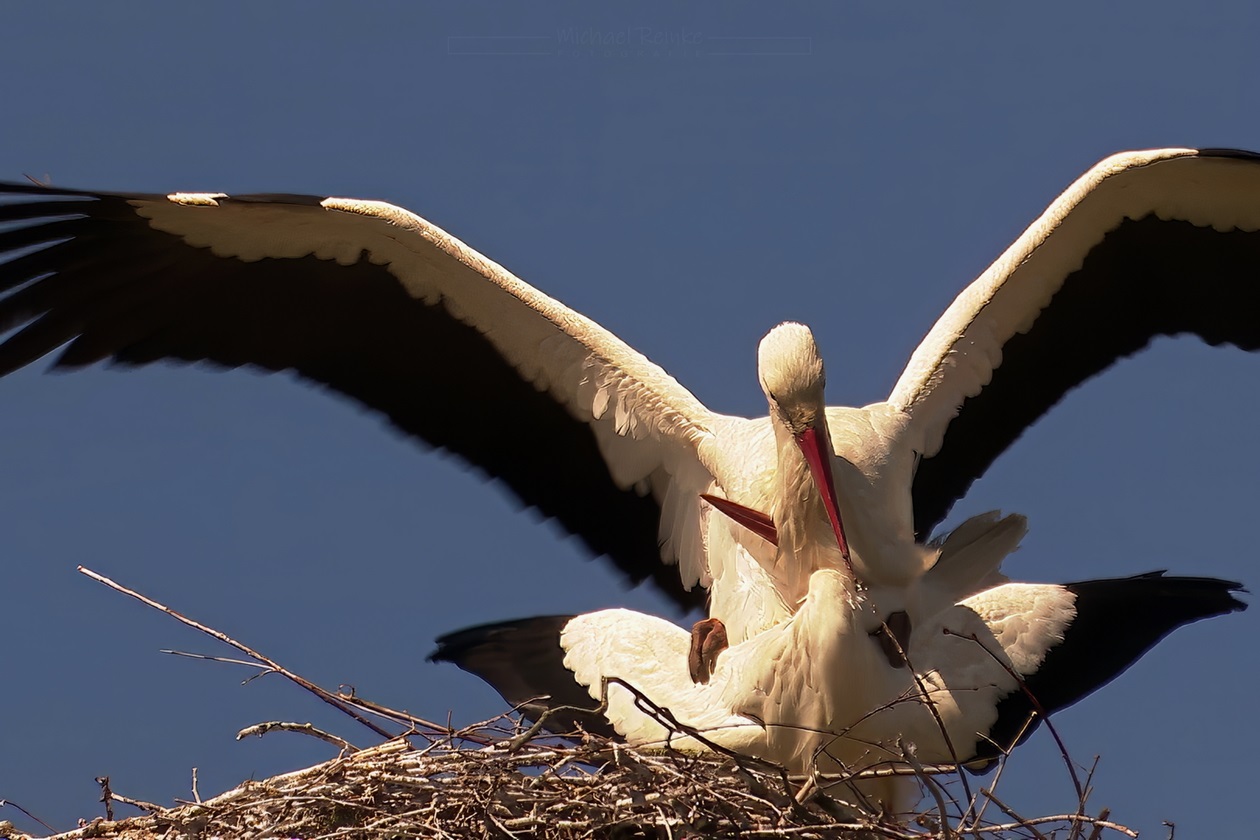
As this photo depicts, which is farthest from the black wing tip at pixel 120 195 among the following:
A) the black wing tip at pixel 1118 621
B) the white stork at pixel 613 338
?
the black wing tip at pixel 1118 621

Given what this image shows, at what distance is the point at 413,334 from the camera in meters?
6.79

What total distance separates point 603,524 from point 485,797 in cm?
227

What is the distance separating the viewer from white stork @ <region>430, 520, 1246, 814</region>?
17.9ft

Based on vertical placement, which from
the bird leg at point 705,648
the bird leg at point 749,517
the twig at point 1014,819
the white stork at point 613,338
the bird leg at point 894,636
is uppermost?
the white stork at point 613,338

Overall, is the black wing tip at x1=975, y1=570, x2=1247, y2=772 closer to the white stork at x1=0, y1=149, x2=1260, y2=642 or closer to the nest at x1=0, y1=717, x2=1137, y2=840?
the white stork at x1=0, y1=149, x2=1260, y2=642

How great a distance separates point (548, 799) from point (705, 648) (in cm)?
127

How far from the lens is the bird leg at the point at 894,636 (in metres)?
5.64

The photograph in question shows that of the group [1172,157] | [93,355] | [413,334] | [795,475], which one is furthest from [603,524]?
[1172,157]

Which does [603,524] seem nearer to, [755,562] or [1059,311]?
[755,562]

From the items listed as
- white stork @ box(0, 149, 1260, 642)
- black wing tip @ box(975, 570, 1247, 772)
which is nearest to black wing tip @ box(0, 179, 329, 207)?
white stork @ box(0, 149, 1260, 642)

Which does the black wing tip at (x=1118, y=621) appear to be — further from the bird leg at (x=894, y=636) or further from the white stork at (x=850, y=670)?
the bird leg at (x=894, y=636)

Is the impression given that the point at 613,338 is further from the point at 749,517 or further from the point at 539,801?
the point at 539,801

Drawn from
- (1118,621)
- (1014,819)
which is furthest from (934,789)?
(1118,621)

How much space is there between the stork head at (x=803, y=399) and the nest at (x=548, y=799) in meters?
0.89
